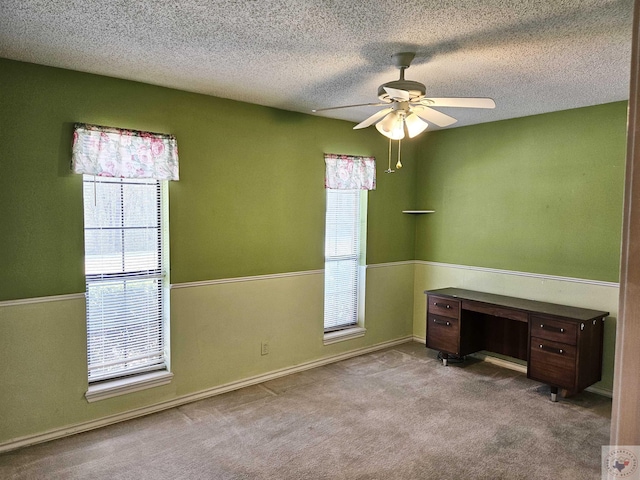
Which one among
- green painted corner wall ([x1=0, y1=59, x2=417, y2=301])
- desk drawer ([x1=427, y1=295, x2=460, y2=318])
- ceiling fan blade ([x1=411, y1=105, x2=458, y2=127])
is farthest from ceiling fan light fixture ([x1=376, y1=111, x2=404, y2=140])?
desk drawer ([x1=427, y1=295, x2=460, y2=318])

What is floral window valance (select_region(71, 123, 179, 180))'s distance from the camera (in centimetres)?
298

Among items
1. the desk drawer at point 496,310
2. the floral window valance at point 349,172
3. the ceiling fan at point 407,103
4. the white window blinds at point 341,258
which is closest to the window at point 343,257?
the white window blinds at point 341,258

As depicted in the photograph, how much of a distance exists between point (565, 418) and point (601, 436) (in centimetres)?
27

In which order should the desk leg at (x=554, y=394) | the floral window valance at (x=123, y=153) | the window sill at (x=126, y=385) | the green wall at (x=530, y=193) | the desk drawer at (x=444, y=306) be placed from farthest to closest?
1. the desk drawer at (x=444, y=306)
2. the green wall at (x=530, y=193)
3. the desk leg at (x=554, y=394)
4. the window sill at (x=126, y=385)
5. the floral window valance at (x=123, y=153)

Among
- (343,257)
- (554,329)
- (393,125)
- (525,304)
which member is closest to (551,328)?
(554,329)

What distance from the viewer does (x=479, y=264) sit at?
4707 mm

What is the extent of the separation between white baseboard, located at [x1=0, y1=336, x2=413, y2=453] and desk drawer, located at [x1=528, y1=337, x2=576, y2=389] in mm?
1722

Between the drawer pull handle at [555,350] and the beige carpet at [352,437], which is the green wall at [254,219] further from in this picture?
the drawer pull handle at [555,350]

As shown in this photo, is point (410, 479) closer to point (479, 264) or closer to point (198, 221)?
point (198, 221)

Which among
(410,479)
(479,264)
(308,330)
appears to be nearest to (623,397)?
(410,479)

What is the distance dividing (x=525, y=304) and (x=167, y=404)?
10.5 feet

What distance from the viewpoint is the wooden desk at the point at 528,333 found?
11.5ft

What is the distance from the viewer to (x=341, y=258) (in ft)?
15.5

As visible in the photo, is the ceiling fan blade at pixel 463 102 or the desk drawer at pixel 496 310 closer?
the ceiling fan blade at pixel 463 102
